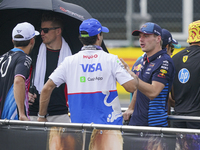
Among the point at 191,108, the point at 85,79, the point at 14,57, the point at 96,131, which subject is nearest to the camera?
the point at 96,131

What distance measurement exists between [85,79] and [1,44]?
6.13 feet

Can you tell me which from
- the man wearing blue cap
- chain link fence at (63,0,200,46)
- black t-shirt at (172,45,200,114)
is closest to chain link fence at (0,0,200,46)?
chain link fence at (63,0,200,46)

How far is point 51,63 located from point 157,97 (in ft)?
4.72

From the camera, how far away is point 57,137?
293 cm

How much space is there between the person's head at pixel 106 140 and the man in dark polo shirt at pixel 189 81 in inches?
53.5

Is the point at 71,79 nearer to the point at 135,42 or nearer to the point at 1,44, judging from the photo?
the point at 1,44

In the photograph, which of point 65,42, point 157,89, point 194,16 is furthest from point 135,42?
point 157,89

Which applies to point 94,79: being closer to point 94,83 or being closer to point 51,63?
point 94,83

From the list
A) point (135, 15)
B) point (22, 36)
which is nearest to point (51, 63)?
point (22, 36)

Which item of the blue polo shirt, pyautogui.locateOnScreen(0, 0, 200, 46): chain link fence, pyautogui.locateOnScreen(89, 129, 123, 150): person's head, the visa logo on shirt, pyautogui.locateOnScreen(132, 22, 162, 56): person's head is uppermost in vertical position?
pyautogui.locateOnScreen(0, 0, 200, 46): chain link fence

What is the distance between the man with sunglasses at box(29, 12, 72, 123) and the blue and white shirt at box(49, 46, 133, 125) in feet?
3.40

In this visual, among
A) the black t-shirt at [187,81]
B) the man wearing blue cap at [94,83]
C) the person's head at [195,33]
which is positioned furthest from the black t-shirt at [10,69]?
the person's head at [195,33]

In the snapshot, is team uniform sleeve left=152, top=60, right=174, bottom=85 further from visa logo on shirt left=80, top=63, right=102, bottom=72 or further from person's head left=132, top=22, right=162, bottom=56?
visa logo on shirt left=80, top=63, right=102, bottom=72

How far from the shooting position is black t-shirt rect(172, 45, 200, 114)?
380 cm
